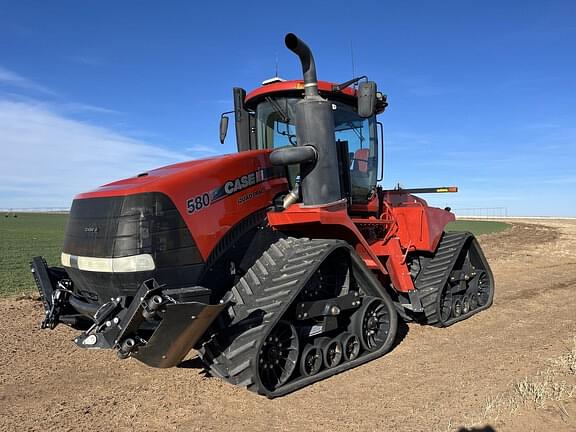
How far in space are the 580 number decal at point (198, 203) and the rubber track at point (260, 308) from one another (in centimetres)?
86

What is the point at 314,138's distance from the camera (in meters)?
5.16

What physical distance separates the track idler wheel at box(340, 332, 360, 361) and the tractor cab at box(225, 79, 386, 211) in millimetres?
1699

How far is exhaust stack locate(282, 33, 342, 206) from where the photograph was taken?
514 cm

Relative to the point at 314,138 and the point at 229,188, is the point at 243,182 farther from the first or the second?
the point at 314,138

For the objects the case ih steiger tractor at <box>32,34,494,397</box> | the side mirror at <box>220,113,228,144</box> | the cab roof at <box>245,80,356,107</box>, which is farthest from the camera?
the side mirror at <box>220,113,228,144</box>

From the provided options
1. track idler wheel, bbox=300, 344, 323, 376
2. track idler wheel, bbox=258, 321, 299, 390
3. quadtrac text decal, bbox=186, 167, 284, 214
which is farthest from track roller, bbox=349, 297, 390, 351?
quadtrac text decal, bbox=186, 167, 284, 214

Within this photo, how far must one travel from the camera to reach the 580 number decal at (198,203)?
4.46 m

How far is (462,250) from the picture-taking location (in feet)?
26.6

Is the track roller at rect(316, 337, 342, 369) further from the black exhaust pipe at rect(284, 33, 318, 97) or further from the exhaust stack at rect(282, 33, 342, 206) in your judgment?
the black exhaust pipe at rect(284, 33, 318, 97)

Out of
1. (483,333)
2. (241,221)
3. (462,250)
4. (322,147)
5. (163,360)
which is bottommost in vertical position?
(483,333)

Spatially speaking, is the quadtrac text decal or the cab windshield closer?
the quadtrac text decal

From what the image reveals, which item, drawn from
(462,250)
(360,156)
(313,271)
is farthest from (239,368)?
(462,250)

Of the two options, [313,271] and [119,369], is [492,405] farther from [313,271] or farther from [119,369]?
[119,369]

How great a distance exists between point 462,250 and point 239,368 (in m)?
5.02
